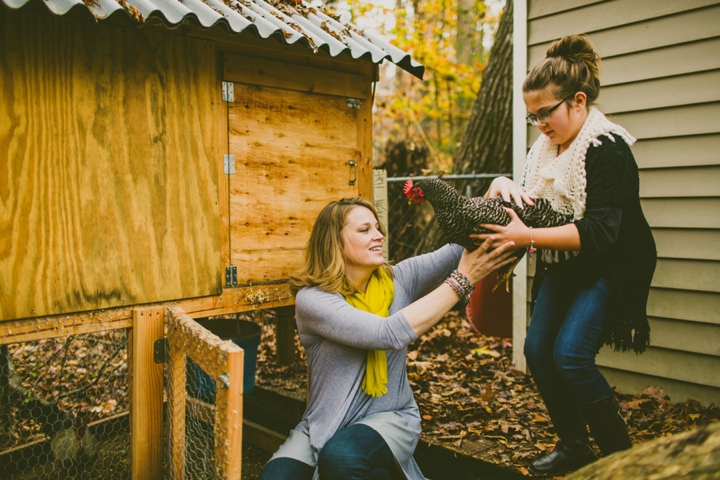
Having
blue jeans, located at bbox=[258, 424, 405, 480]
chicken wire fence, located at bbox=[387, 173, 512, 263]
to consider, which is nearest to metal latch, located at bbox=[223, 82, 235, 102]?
blue jeans, located at bbox=[258, 424, 405, 480]

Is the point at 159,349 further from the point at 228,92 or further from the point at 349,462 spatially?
the point at 228,92

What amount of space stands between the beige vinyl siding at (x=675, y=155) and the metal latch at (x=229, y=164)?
239cm

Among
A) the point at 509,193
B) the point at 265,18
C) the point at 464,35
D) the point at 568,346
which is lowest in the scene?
the point at 568,346

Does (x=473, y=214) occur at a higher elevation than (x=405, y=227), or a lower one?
higher

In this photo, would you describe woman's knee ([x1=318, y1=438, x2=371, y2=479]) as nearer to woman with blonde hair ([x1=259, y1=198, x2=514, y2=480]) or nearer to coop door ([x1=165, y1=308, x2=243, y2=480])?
woman with blonde hair ([x1=259, y1=198, x2=514, y2=480])

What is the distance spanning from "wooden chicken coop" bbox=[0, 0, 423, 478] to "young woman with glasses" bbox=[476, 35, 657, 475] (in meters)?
1.11

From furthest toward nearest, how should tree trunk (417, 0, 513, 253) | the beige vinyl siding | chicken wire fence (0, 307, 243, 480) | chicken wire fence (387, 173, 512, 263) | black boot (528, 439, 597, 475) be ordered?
chicken wire fence (387, 173, 512, 263)
tree trunk (417, 0, 513, 253)
the beige vinyl siding
black boot (528, 439, 597, 475)
chicken wire fence (0, 307, 243, 480)

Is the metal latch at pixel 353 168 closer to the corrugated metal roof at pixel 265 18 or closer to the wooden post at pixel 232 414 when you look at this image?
the corrugated metal roof at pixel 265 18

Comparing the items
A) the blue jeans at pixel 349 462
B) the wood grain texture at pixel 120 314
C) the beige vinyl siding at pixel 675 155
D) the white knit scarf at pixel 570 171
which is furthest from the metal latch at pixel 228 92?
the beige vinyl siding at pixel 675 155

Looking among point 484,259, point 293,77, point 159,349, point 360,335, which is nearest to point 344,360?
point 360,335

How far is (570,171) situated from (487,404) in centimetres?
183

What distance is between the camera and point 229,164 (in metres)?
2.63

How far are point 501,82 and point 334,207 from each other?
11.1 ft

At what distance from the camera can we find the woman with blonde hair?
1.95 m
